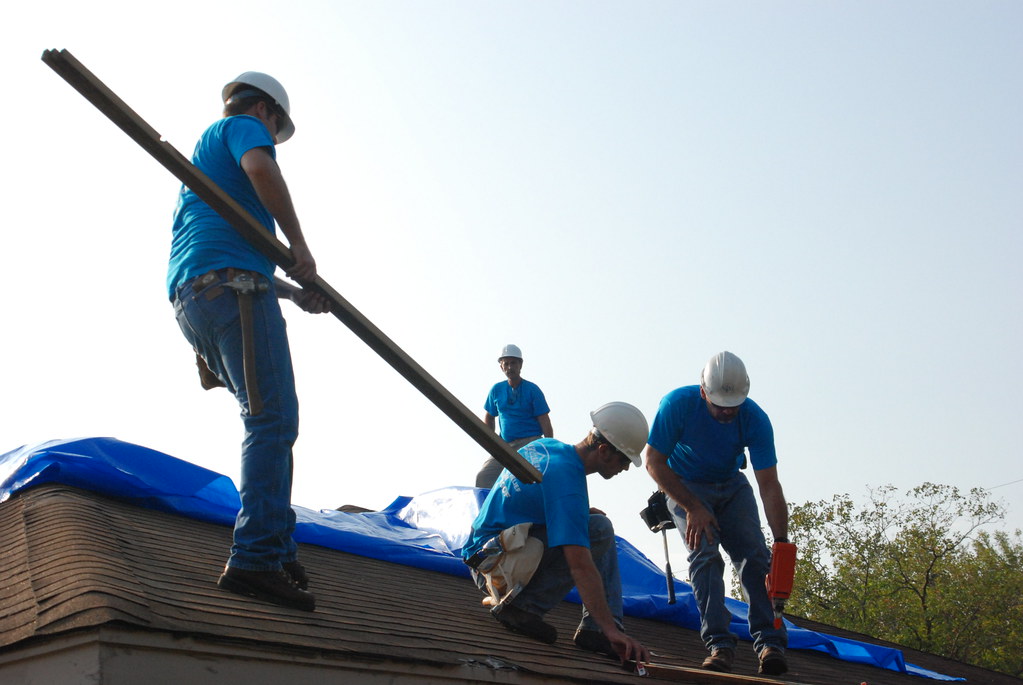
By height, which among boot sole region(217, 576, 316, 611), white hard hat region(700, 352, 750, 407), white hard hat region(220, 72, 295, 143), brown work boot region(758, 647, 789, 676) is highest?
white hard hat region(220, 72, 295, 143)

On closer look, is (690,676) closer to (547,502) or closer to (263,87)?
(547,502)

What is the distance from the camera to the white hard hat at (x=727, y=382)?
4.62 m

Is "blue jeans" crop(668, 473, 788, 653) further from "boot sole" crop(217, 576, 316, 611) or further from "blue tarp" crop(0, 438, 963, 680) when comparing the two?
"boot sole" crop(217, 576, 316, 611)

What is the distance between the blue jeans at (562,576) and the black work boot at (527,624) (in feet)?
0.10

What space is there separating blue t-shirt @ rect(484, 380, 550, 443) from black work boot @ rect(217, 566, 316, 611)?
20.1ft

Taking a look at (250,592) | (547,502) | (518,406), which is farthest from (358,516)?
(250,592)

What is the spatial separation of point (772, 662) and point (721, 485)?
2.78 ft

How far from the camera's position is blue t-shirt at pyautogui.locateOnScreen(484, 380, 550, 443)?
9227 mm

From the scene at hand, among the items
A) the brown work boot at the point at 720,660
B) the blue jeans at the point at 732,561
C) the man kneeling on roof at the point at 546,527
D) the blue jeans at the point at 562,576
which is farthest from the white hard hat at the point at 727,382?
the brown work boot at the point at 720,660

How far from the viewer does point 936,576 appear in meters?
21.8

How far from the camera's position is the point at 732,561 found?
188 inches

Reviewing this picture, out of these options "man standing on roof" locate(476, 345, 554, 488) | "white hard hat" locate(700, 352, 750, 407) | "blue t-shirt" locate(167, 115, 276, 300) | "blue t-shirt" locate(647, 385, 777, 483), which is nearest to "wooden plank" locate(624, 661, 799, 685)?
"blue t-shirt" locate(647, 385, 777, 483)

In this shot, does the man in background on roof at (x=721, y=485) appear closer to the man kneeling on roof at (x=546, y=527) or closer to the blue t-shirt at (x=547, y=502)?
the man kneeling on roof at (x=546, y=527)

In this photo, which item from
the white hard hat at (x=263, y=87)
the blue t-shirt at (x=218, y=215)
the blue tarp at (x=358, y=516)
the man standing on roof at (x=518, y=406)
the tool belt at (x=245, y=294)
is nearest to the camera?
the tool belt at (x=245, y=294)
